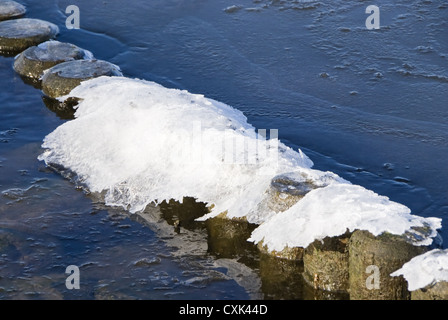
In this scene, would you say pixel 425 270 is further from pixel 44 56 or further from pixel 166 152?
pixel 44 56

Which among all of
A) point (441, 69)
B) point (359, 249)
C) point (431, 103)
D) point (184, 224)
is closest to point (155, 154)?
point (184, 224)

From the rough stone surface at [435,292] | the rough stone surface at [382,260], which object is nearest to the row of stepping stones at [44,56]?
the rough stone surface at [382,260]

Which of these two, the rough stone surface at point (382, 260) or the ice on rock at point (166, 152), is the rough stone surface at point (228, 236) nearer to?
the ice on rock at point (166, 152)

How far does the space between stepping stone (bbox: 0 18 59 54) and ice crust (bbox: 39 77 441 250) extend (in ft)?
6.98

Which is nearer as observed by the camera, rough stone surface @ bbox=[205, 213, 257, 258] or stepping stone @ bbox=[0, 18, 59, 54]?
rough stone surface @ bbox=[205, 213, 257, 258]

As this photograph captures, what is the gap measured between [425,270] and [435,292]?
13cm

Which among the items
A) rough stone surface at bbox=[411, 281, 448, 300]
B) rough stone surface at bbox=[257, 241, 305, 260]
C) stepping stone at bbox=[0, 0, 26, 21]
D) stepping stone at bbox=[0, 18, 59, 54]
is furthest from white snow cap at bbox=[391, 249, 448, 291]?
stepping stone at bbox=[0, 0, 26, 21]

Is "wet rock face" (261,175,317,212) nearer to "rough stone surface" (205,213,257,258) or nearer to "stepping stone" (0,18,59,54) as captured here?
"rough stone surface" (205,213,257,258)

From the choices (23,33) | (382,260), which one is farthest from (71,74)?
(382,260)

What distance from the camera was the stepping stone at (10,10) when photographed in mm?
9258

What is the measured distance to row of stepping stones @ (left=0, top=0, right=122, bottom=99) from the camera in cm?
726

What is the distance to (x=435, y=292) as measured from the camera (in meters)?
3.88

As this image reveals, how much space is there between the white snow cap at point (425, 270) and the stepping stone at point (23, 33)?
233 inches
